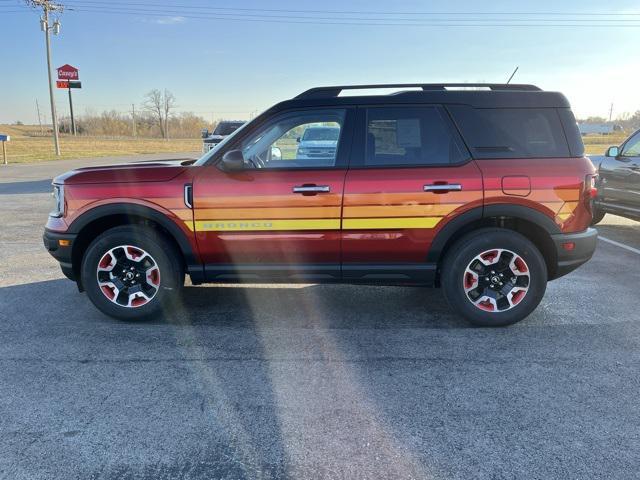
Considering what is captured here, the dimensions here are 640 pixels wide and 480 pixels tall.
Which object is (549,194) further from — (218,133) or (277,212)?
(218,133)

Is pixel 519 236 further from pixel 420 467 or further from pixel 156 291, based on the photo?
pixel 156 291

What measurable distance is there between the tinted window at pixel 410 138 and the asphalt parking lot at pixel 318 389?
1.44 m

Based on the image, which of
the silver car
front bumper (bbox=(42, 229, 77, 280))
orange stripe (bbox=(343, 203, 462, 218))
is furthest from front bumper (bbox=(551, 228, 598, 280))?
front bumper (bbox=(42, 229, 77, 280))

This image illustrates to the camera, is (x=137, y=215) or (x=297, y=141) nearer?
(x=137, y=215)

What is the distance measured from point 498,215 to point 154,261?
2932 millimetres

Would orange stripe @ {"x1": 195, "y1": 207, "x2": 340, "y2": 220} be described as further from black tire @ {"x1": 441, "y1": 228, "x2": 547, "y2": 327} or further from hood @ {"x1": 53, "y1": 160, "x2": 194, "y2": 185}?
black tire @ {"x1": 441, "y1": 228, "x2": 547, "y2": 327}

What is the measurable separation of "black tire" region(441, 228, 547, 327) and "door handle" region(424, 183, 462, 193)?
1.47ft

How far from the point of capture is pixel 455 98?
13.6 ft

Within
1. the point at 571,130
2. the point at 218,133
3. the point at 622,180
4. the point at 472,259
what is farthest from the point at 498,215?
the point at 218,133

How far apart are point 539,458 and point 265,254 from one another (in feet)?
8.20

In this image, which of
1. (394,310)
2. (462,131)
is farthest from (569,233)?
(394,310)

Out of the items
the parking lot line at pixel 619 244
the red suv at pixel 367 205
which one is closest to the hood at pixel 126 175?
the red suv at pixel 367 205

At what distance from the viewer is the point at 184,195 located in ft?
13.4

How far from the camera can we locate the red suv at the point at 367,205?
4.02 metres
